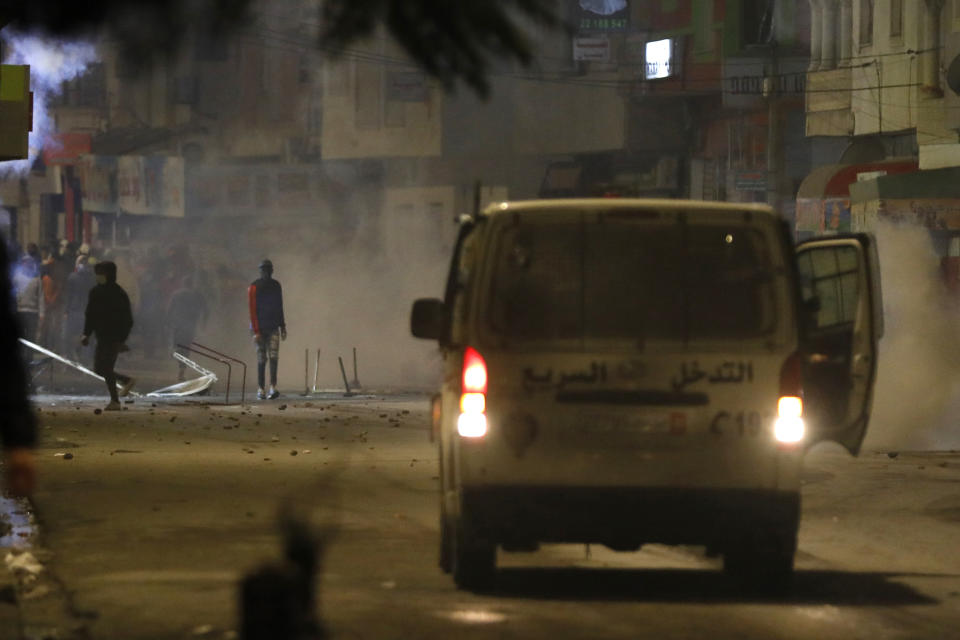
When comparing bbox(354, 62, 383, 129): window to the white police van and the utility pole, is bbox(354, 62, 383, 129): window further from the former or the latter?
the white police van

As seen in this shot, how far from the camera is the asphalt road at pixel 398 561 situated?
884 cm

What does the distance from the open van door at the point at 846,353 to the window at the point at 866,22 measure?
112 feet

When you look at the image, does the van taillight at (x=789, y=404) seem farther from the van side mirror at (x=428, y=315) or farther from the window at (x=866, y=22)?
the window at (x=866, y=22)

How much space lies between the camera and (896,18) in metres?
43.1

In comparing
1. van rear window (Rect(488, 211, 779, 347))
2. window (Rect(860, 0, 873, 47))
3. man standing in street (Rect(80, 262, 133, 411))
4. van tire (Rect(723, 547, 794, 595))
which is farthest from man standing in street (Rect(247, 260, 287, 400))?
window (Rect(860, 0, 873, 47))

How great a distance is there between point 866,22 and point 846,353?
116 ft

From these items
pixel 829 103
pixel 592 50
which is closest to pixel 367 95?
pixel 592 50

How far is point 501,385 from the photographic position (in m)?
9.53

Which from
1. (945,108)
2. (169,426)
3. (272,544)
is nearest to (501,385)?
(272,544)

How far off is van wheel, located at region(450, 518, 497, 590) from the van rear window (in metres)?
0.98

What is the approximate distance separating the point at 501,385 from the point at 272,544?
8.69 ft

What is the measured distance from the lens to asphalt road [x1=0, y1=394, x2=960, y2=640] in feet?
29.0

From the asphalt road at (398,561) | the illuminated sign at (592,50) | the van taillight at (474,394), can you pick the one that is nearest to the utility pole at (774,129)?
the illuminated sign at (592,50)

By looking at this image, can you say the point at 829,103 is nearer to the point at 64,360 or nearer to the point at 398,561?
the point at 64,360
